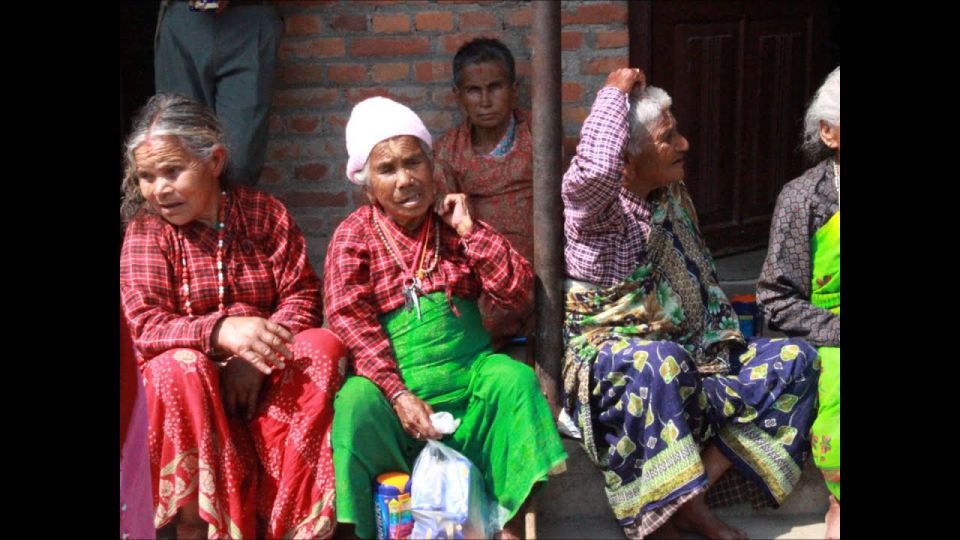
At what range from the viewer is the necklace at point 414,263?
3896mm

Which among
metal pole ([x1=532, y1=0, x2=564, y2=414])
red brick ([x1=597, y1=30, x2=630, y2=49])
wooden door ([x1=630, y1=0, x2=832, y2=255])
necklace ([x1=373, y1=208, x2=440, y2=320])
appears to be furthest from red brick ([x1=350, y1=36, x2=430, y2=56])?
necklace ([x1=373, y1=208, x2=440, y2=320])

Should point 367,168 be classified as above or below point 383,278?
above

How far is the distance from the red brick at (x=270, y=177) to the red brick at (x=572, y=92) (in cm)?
127

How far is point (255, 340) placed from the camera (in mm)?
3615

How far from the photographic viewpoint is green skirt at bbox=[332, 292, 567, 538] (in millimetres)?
3652

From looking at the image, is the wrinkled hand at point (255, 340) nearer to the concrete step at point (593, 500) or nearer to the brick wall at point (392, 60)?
the concrete step at point (593, 500)

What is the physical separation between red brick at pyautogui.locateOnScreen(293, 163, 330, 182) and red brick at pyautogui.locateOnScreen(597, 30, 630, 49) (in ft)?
4.19

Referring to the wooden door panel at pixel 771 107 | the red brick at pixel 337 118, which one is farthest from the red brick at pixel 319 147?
the wooden door panel at pixel 771 107

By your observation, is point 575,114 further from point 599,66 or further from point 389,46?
point 389,46

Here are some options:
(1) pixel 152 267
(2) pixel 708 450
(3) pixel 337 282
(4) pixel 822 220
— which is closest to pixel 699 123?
(4) pixel 822 220

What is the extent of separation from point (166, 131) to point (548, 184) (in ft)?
4.00

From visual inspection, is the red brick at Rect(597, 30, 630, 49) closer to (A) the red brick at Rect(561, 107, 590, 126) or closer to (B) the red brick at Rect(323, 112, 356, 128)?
(A) the red brick at Rect(561, 107, 590, 126)

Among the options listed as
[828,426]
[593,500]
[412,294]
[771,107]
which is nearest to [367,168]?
[412,294]

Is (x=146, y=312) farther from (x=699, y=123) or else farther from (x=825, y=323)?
(x=699, y=123)
